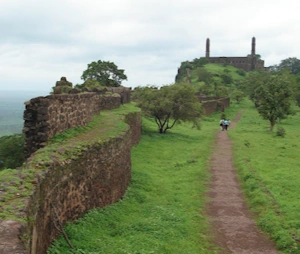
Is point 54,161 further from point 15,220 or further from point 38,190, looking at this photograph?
point 15,220

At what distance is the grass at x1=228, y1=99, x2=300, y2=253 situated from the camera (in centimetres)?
901

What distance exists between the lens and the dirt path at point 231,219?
27.5 ft

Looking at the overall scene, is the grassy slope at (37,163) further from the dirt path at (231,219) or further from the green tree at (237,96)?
the green tree at (237,96)

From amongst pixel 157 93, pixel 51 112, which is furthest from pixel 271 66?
pixel 51 112

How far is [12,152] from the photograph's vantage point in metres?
11.2

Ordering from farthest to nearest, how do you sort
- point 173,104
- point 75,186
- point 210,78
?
point 210,78 → point 173,104 → point 75,186

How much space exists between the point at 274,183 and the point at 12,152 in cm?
833

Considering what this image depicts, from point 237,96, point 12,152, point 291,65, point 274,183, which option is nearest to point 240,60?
point 291,65

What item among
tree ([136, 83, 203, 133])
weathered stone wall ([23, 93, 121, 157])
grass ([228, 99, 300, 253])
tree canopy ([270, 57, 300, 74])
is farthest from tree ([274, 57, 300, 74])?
weathered stone wall ([23, 93, 121, 157])

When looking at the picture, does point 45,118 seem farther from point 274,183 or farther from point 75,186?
point 274,183

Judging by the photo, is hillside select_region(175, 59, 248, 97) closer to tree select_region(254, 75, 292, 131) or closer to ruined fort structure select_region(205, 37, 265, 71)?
ruined fort structure select_region(205, 37, 265, 71)

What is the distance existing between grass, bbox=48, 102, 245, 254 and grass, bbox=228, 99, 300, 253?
1.48m

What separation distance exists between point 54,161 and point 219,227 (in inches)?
177

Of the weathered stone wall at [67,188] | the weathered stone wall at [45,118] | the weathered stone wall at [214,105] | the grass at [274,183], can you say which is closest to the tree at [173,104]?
the grass at [274,183]
